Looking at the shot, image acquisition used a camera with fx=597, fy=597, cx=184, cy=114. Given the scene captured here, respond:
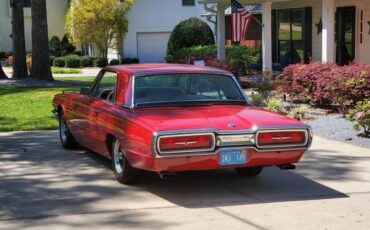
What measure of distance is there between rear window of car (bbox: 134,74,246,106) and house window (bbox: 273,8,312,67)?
11848mm

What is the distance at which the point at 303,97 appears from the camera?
1310cm

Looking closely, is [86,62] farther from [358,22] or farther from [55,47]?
[358,22]

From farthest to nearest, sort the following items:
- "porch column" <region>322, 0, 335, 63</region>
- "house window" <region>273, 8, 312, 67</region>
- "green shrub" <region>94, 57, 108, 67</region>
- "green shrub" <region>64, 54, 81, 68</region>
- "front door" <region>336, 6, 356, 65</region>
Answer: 1. "green shrub" <region>94, 57, 108, 67</region>
2. "green shrub" <region>64, 54, 81, 68</region>
3. "house window" <region>273, 8, 312, 67</region>
4. "front door" <region>336, 6, 356, 65</region>
5. "porch column" <region>322, 0, 335, 63</region>

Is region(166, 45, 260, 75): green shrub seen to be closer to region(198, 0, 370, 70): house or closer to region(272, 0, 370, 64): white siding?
region(198, 0, 370, 70): house

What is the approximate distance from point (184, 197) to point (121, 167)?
37.5 inches

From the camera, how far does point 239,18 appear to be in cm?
1747

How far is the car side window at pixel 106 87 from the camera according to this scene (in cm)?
755

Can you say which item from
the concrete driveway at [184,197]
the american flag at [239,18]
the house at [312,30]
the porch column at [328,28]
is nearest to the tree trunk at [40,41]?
the house at [312,30]

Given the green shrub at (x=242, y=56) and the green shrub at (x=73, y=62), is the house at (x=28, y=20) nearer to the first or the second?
the green shrub at (x=73, y=62)

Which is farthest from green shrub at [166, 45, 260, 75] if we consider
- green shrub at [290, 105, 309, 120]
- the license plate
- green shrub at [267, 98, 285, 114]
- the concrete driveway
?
the license plate

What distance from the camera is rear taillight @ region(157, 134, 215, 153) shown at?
587 cm

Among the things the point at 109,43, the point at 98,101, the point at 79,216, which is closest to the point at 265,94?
the point at 98,101

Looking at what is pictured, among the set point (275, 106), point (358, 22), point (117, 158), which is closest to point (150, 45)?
point (358, 22)

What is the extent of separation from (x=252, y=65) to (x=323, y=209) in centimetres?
1581
